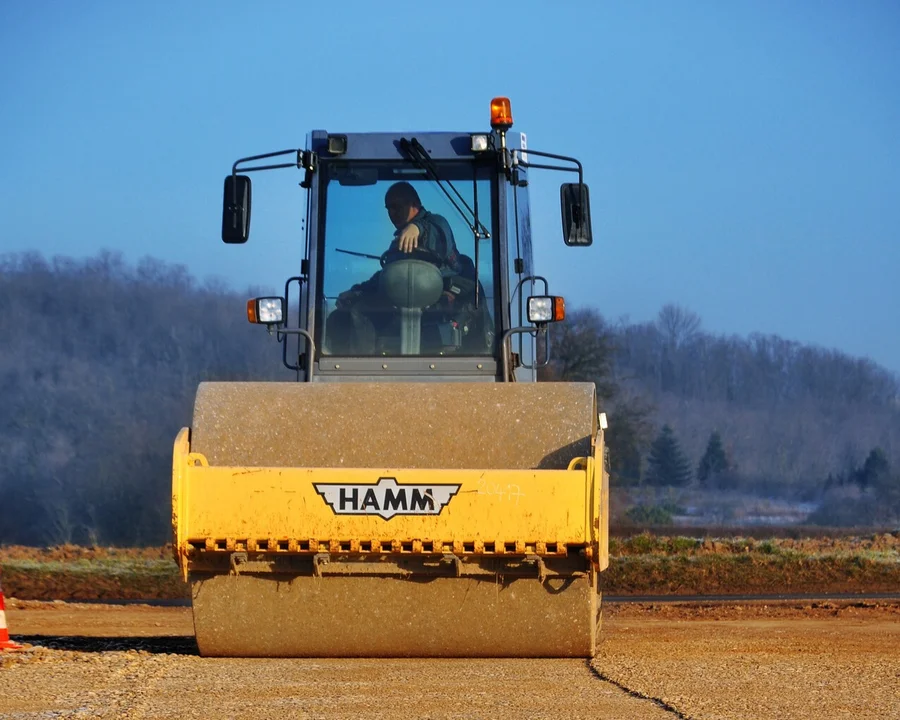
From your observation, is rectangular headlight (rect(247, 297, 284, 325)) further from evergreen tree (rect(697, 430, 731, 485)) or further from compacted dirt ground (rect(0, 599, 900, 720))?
evergreen tree (rect(697, 430, 731, 485))

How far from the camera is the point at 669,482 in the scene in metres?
37.2

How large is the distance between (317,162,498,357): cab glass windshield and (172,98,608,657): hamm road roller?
0.5 inches

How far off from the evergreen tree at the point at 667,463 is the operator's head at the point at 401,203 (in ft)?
93.8

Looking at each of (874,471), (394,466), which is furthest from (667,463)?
(394,466)

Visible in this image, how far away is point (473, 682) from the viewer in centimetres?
661

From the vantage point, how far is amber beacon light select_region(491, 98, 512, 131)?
8867 mm

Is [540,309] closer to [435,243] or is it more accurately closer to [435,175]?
[435,243]

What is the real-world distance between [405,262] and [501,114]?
111cm

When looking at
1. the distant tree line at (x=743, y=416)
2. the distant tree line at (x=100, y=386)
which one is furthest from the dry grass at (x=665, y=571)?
the distant tree line at (x=743, y=416)

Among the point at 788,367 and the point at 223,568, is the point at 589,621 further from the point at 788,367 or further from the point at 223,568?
the point at 788,367

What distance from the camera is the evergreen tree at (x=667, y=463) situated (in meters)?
37.4

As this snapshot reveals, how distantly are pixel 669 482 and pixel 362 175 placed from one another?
29.0 metres

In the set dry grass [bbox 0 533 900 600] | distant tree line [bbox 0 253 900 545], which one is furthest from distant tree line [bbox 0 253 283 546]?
dry grass [bbox 0 533 900 600]

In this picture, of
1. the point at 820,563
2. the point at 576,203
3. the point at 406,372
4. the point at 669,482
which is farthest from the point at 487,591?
the point at 669,482
